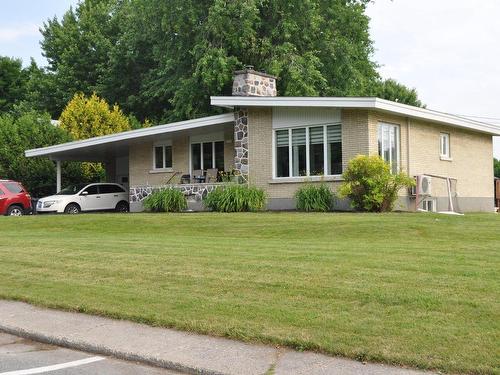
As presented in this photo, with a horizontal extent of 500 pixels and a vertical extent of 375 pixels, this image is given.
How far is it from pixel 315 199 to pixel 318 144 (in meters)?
2.08

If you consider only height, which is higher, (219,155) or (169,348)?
(219,155)

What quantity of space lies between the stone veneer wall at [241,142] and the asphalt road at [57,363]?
49.8 ft

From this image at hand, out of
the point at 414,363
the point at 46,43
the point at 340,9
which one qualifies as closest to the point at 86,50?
the point at 46,43

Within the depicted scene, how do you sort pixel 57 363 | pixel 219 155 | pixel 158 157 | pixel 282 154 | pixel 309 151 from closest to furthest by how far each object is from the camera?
pixel 57 363 → pixel 309 151 → pixel 282 154 → pixel 219 155 → pixel 158 157

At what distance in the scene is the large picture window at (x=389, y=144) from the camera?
20.1 m

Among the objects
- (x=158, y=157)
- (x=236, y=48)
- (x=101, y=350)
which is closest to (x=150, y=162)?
(x=158, y=157)

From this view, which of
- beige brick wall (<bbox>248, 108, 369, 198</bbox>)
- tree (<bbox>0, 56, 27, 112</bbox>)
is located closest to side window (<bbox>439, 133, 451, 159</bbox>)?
beige brick wall (<bbox>248, 108, 369, 198</bbox>)

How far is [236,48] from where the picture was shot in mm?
32531

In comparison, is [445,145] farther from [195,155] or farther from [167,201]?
[167,201]

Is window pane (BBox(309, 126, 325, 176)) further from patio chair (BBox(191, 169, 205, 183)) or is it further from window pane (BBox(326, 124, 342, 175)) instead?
patio chair (BBox(191, 169, 205, 183))

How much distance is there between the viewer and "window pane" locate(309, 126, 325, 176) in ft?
66.8

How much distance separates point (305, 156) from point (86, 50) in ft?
98.2

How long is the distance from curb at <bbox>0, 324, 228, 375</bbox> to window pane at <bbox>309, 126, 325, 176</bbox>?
14.1 m

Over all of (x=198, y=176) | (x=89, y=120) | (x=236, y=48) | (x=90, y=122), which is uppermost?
(x=236, y=48)
